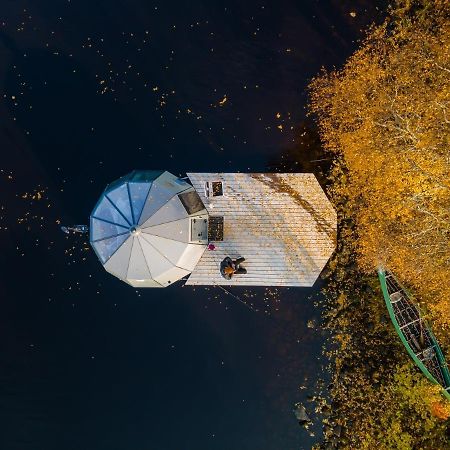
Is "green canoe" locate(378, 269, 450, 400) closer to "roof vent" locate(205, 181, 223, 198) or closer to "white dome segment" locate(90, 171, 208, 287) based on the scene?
"roof vent" locate(205, 181, 223, 198)

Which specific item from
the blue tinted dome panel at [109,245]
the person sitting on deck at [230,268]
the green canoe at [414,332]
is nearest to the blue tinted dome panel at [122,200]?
the blue tinted dome panel at [109,245]

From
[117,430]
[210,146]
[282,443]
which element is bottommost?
[282,443]

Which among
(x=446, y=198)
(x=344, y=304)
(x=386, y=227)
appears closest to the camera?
(x=446, y=198)

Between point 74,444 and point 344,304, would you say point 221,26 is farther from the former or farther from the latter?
point 74,444

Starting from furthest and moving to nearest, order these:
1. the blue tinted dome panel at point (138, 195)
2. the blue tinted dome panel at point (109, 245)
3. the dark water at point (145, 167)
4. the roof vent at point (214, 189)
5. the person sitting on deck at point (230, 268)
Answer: the dark water at point (145, 167) → the roof vent at point (214, 189) → the person sitting on deck at point (230, 268) → the blue tinted dome panel at point (138, 195) → the blue tinted dome panel at point (109, 245)

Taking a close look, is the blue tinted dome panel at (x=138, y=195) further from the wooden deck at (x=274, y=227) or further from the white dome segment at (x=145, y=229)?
the wooden deck at (x=274, y=227)

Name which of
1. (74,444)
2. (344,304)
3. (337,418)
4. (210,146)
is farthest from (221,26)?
(74,444)

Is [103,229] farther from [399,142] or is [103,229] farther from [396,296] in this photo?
[399,142]

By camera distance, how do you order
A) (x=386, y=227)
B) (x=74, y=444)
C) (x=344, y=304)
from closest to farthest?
(x=386, y=227) < (x=344, y=304) < (x=74, y=444)
